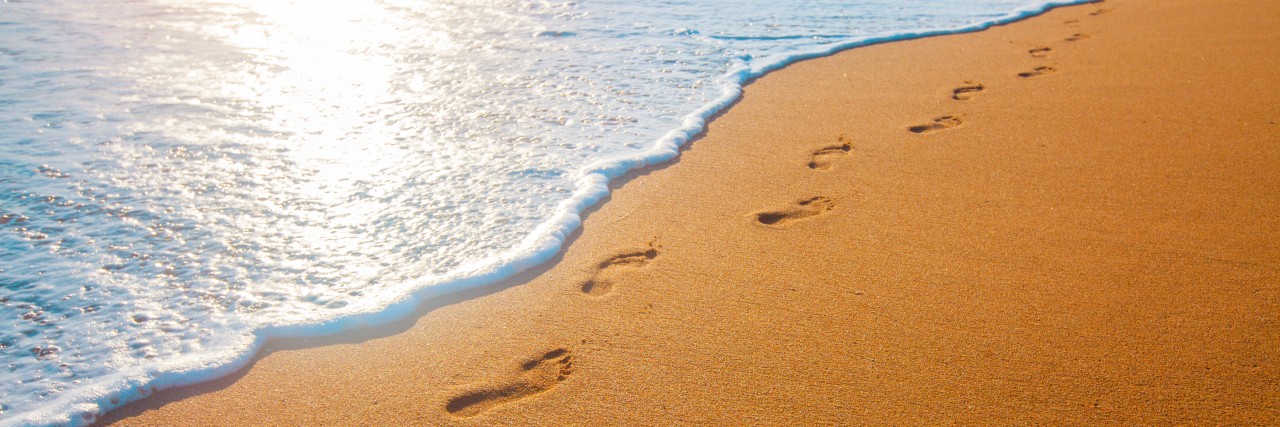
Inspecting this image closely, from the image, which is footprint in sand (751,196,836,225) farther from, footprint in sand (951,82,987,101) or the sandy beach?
footprint in sand (951,82,987,101)

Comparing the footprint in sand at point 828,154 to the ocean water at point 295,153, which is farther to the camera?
the footprint in sand at point 828,154

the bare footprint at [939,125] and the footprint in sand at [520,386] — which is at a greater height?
the bare footprint at [939,125]

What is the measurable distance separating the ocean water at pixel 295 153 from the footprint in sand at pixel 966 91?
1244mm

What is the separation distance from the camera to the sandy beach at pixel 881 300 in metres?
1.79

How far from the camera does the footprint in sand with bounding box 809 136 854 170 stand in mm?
3123

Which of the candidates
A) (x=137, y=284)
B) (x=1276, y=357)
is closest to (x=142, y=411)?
(x=137, y=284)

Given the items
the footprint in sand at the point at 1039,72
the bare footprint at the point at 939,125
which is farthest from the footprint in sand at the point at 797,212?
the footprint in sand at the point at 1039,72

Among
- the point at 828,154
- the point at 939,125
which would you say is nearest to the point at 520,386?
the point at 828,154

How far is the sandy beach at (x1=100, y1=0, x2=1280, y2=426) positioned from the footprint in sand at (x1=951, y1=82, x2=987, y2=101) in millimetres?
372

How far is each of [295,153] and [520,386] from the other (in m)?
2.18

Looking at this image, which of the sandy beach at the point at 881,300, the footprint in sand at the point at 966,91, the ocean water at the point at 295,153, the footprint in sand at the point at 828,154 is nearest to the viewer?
the sandy beach at the point at 881,300

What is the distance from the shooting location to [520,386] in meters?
1.89

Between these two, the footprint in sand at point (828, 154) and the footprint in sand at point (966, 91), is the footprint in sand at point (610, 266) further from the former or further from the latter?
the footprint in sand at point (966, 91)

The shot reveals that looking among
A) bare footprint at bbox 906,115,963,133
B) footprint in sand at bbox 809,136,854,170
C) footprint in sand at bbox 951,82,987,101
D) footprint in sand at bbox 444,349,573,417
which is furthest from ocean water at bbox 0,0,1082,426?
footprint in sand at bbox 951,82,987,101
